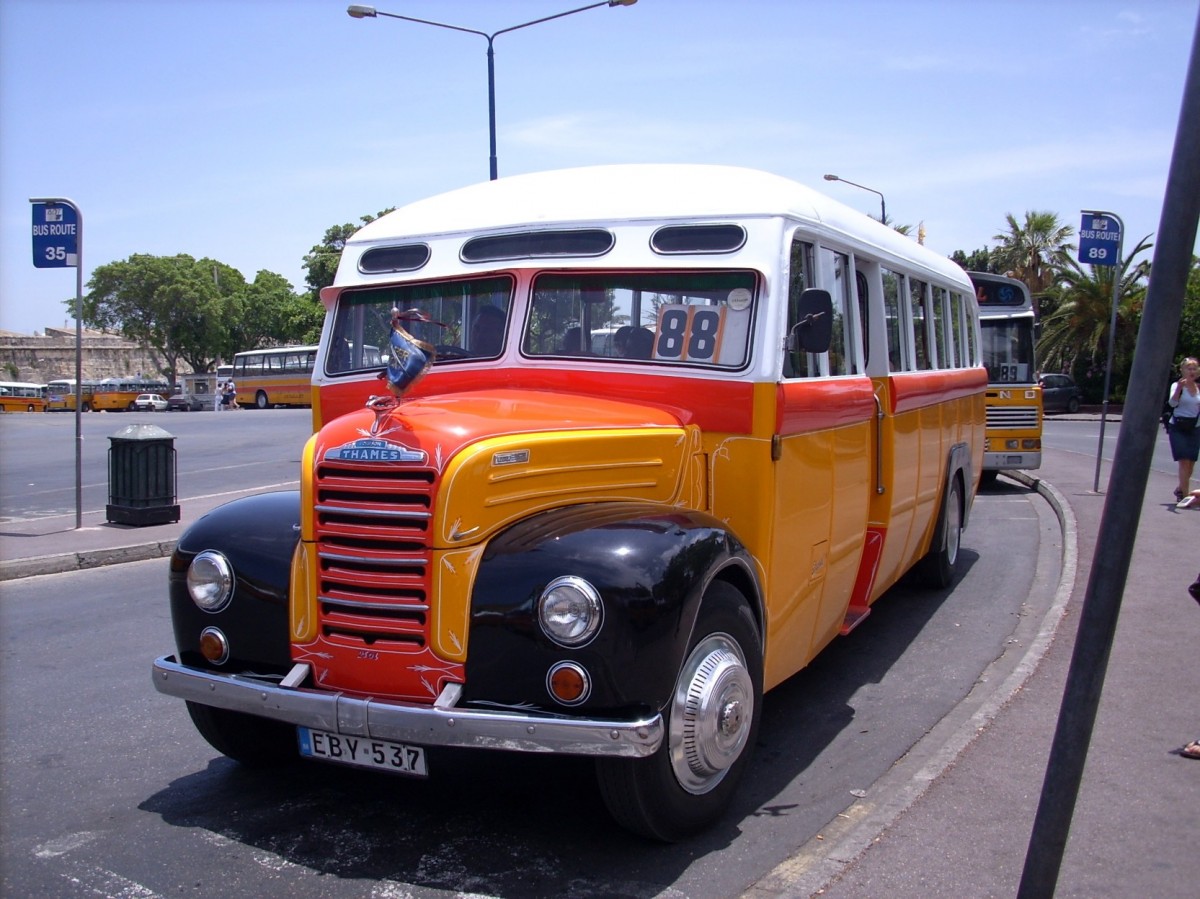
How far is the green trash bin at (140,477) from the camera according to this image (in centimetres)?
1170

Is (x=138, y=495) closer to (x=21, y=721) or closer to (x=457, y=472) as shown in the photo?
(x=21, y=721)

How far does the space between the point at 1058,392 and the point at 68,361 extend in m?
75.1

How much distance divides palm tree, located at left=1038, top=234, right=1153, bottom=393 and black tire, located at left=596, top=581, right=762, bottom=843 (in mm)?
37393

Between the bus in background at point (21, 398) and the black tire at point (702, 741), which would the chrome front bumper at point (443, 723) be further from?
the bus in background at point (21, 398)

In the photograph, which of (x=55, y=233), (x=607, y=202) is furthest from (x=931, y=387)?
(x=55, y=233)

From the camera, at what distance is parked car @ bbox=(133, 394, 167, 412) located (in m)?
56.0

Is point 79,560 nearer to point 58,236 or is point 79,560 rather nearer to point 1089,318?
point 58,236

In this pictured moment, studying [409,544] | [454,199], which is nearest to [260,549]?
[409,544]

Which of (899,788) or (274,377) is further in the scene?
(274,377)

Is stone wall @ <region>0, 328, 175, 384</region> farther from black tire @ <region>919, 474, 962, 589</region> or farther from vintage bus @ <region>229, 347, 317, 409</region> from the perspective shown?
black tire @ <region>919, 474, 962, 589</region>

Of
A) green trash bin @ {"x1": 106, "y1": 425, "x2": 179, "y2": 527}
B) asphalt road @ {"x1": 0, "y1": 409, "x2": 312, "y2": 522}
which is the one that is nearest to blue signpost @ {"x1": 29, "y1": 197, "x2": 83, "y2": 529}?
green trash bin @ {"x1": 106, "y1": 425, "x2": 179, "y2": 527}

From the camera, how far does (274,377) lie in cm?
5166

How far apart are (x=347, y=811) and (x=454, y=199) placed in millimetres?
3106

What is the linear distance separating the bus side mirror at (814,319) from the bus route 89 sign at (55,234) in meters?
9.07
